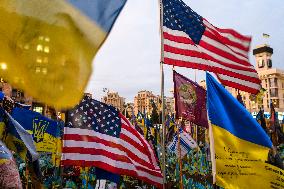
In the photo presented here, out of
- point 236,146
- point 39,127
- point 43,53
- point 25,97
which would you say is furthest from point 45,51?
point 25,97

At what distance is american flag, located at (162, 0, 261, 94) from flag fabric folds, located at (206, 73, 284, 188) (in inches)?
44.7

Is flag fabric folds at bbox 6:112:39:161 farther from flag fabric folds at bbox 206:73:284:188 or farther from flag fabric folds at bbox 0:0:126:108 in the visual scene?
flag fabric folds at bbox 206:73:284:188

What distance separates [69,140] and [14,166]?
4412mm

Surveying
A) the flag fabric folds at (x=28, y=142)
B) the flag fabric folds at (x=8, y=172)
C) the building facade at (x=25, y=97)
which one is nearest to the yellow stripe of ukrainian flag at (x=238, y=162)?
the building facade at (x=25, y=97)

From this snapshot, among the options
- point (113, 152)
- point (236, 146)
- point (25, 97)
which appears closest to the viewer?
point (236, 146)

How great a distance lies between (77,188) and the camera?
53.1ft

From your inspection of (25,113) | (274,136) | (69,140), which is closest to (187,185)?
(274,136)

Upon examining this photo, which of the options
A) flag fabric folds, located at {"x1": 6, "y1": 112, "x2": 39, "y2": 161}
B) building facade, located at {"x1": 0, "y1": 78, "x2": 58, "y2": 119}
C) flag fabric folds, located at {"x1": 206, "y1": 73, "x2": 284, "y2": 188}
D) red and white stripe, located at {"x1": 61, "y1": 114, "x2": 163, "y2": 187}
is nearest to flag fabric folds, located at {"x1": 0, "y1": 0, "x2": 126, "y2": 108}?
building facade, located at {"x1": 0, "y1": 78, "x2": 58, "y2": 119}

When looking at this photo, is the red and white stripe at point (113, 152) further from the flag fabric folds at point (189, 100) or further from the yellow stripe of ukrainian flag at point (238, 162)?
the yellow stripe of ukrainian flag at point (238, 162)

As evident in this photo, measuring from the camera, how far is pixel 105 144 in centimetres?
744

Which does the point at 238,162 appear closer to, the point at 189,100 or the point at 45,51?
the point at 45,51

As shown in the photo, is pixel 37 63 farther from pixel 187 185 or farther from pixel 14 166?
pixel 187 185

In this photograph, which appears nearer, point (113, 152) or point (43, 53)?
point (43, 53)

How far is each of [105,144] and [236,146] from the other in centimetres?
269
